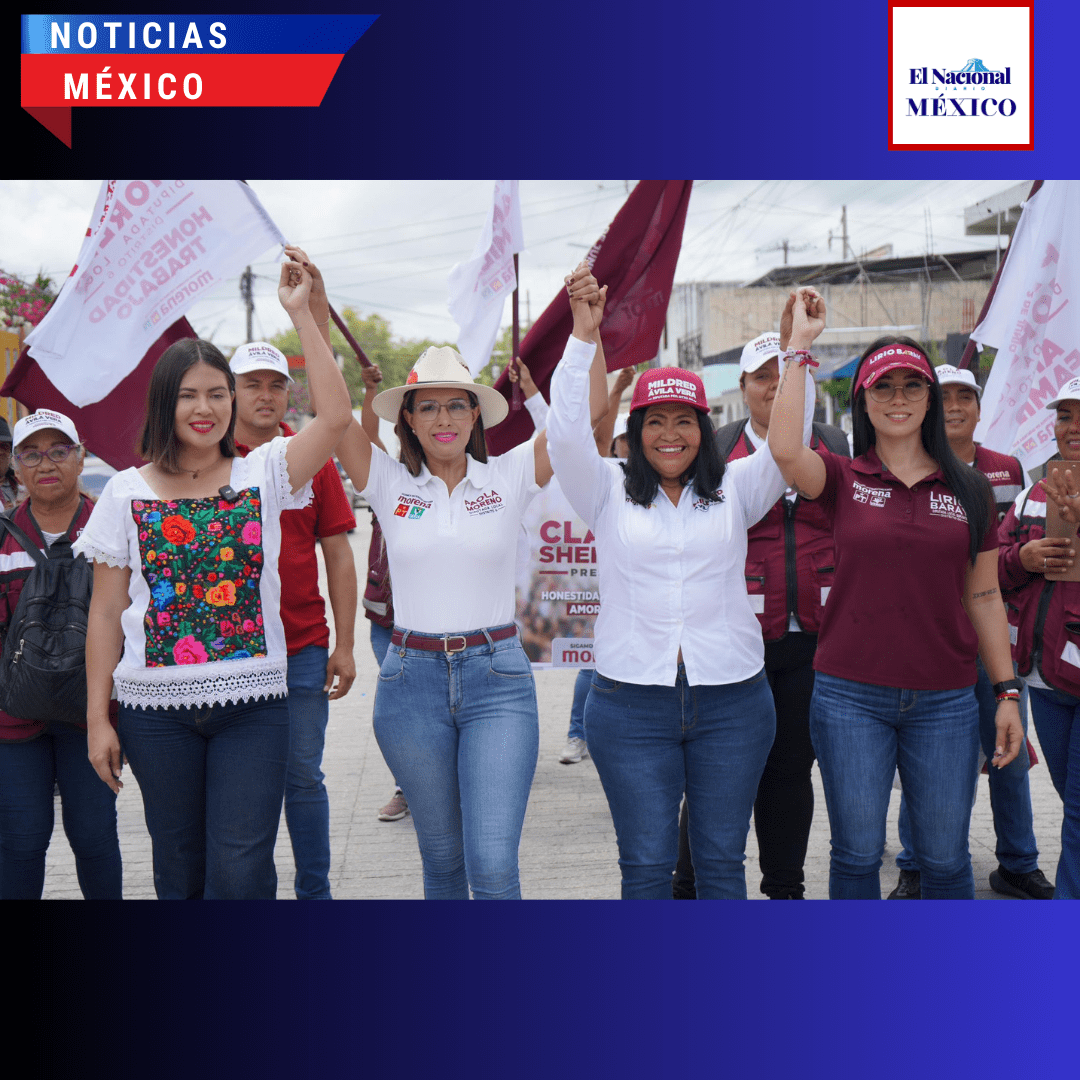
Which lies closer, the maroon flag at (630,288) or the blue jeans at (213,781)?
the blue jeans at (213,781)

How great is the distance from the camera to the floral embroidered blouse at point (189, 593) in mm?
3064

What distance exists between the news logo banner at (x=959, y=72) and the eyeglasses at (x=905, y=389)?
27.8 inches

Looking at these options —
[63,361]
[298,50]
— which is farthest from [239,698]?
[63,361]

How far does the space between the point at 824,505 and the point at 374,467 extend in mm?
1478

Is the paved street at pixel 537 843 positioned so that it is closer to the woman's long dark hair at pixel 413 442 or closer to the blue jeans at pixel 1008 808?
the blue jeans at pixel 1008 808

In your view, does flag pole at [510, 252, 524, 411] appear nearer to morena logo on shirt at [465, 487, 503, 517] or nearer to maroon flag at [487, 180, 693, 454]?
maroon flag at [487, 180, 693, 454]

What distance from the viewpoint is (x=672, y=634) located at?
336 centimetres

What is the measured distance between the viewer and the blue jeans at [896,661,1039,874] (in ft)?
14.7

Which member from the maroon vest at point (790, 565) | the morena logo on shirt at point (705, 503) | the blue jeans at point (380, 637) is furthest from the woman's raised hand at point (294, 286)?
the blue jeans at point (380, 637)

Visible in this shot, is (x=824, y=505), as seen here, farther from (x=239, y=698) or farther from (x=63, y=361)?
(x=63, y=361)

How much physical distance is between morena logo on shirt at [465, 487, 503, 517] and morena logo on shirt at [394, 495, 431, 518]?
0.13 meters

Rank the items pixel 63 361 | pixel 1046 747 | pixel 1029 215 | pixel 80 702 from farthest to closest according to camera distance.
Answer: pixel 1029 215 → pixel 63 361 → pixel 1046 747 → pixel 80 702

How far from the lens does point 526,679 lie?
3.48m

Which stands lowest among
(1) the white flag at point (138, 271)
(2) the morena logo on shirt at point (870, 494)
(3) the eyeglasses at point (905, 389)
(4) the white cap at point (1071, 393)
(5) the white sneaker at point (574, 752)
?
(5) the white sneaker at point (574, 752)
